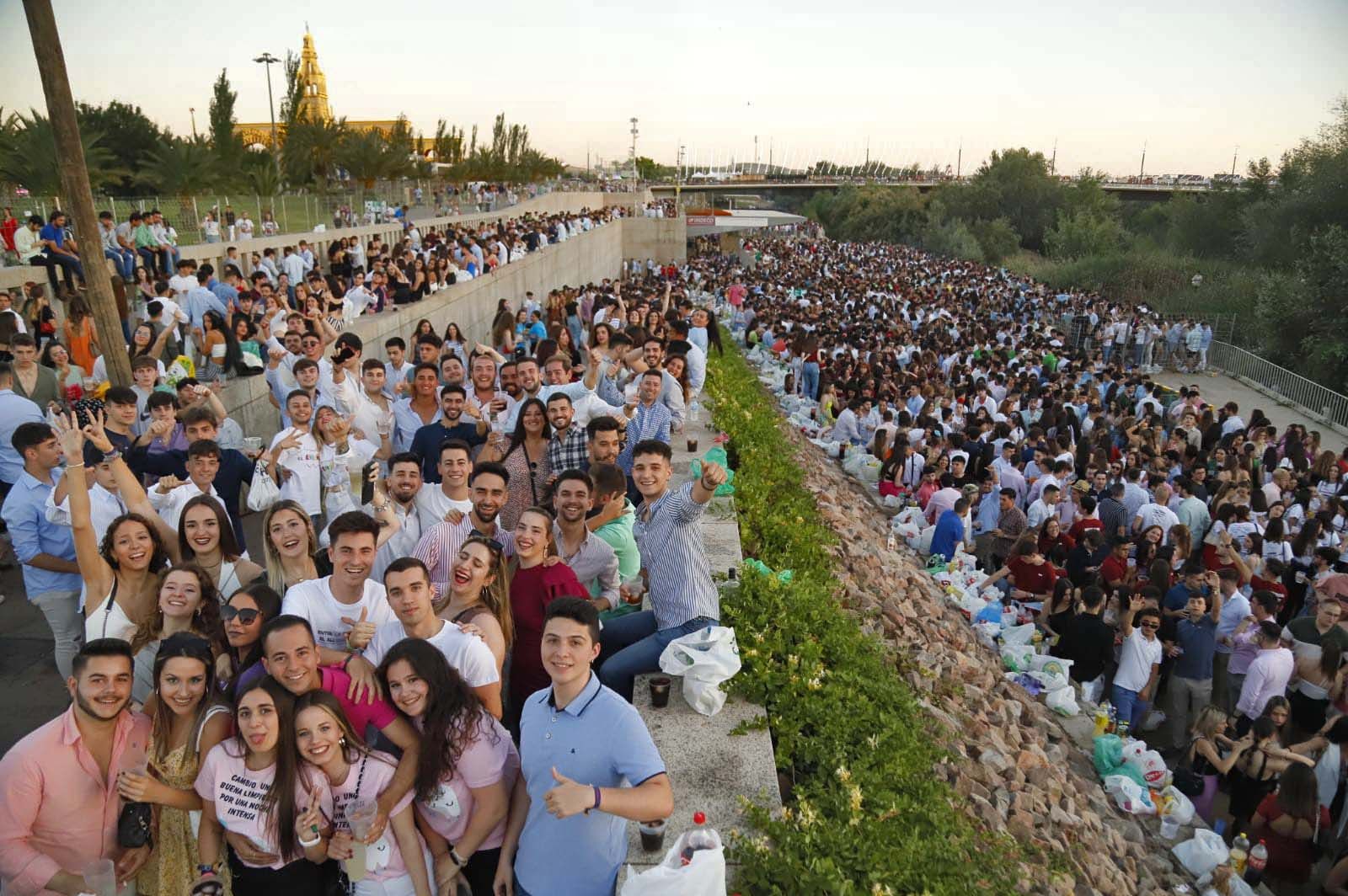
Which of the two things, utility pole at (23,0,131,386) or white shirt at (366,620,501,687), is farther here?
utility pole at (23,0,131,386)

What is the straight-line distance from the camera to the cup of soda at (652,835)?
3475 millimetres

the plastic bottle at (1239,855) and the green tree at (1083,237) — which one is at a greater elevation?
the green tree at (1083,237)

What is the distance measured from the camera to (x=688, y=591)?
14.6 ft

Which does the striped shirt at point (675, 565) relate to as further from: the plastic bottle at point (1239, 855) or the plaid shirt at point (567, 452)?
the plastic bottle at point (1239, 855)

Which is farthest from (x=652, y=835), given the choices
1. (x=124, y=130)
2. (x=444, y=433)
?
(x=124, y=130)

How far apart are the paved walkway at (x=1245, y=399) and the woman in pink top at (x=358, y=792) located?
20.5 meters

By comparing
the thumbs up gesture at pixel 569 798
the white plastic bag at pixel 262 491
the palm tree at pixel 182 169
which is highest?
the palm tree at pixel 182 169

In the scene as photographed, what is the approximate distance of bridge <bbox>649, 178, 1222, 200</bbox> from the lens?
84938mm

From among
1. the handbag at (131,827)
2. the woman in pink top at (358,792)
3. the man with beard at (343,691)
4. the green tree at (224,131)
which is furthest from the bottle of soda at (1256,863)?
the green tree at (224,131)

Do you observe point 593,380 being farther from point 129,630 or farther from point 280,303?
point 280,303

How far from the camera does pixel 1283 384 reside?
2162cm

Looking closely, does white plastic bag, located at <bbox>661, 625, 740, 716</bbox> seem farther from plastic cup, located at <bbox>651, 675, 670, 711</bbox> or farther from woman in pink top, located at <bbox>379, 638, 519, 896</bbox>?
woman in pink top, located at <bbox>379, 638, 519, 896</bbox>

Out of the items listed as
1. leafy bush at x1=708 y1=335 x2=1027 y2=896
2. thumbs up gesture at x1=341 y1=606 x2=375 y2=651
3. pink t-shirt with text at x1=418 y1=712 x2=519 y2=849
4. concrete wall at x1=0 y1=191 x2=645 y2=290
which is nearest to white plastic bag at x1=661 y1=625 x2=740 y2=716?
leafy bush at x1=708 y1=335 x2=1027 y2=896

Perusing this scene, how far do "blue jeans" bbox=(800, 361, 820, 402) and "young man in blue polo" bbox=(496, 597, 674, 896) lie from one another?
13763 millimetres
